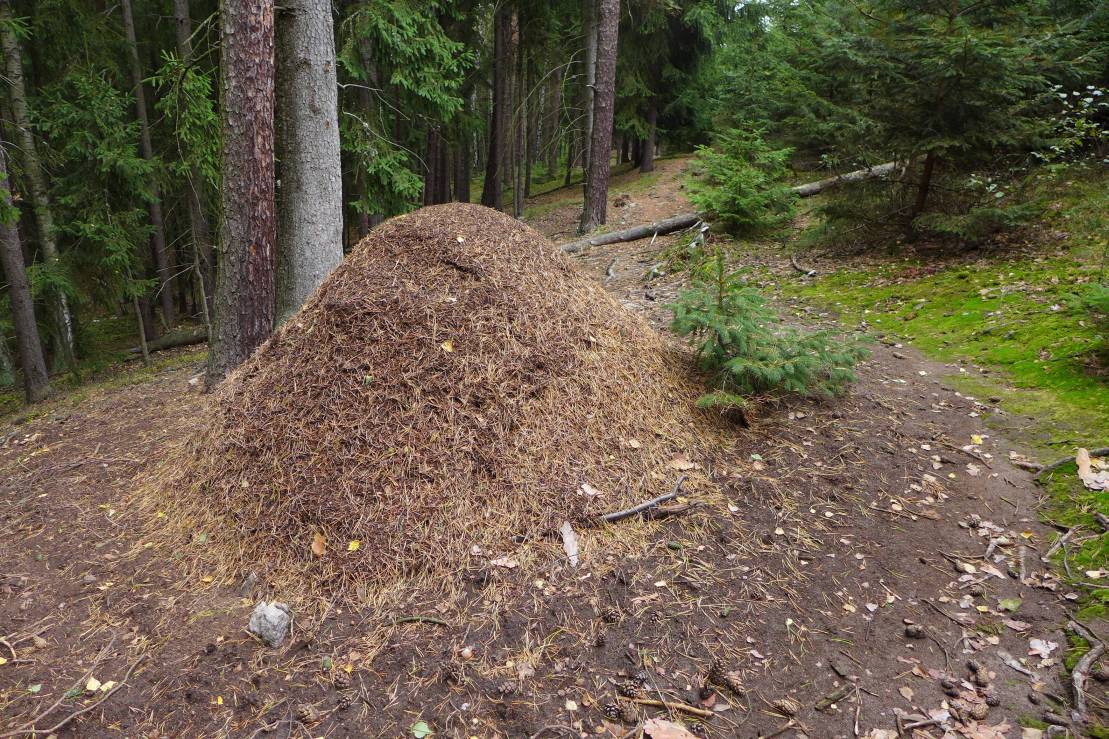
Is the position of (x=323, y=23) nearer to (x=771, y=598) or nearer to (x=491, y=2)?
(x=771, y=598)

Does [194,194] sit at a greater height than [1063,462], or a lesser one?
greater

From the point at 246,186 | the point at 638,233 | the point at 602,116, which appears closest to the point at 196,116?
the point at 246,186

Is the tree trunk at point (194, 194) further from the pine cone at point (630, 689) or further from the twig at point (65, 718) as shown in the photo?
the pine cone at point (630, 689)

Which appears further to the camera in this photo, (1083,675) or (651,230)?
(651,230)

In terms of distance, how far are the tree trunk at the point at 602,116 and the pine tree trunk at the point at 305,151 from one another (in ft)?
23.3

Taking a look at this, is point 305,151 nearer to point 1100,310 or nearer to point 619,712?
point 619,712

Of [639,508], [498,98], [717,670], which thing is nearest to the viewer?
[717,670]

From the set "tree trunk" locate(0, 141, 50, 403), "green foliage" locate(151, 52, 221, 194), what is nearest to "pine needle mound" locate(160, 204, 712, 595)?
"green foliage" locate(151, 52, 221, 194)

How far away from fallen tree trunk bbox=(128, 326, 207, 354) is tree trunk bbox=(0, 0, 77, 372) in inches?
73.1

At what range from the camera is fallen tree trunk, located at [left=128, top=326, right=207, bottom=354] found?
43.4 ft

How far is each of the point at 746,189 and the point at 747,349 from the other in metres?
6.19

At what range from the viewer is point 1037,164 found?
7.47 meters

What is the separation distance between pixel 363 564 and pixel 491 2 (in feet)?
52.3

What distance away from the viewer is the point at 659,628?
2887 mm
